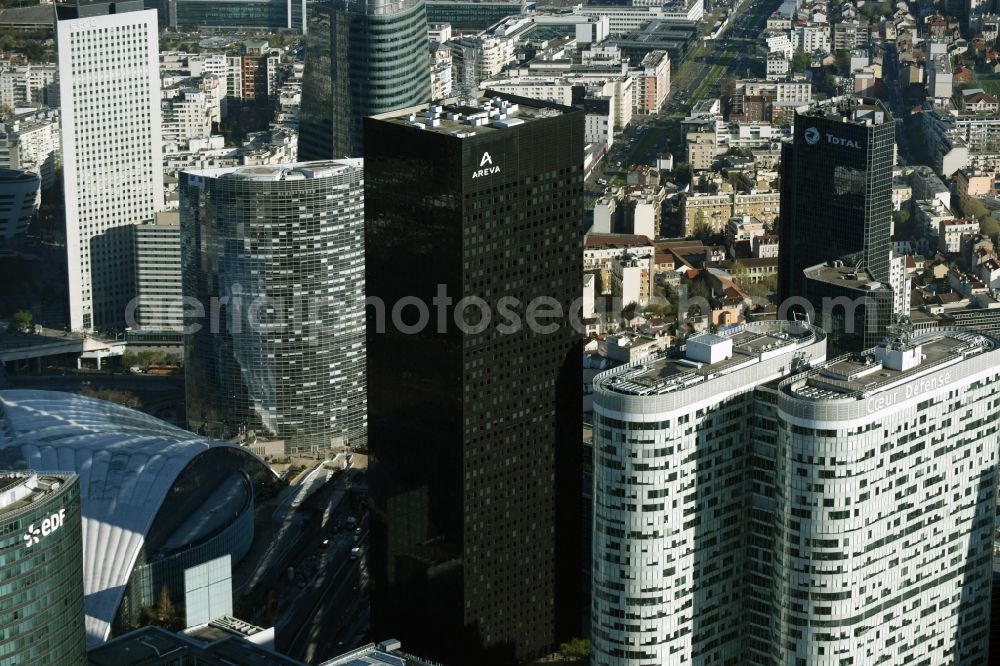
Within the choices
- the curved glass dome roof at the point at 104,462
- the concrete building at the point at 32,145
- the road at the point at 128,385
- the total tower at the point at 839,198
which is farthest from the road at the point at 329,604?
the concrete building at the point at 32,145

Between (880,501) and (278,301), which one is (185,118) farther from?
(880,501)

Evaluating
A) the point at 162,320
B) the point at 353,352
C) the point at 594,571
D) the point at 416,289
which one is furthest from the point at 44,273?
the point at 594,571

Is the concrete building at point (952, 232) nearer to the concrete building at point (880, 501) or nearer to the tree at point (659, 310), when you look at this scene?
the tree at point (659, 310)

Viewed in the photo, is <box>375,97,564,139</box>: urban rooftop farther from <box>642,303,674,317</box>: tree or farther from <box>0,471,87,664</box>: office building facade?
<box>642,303,674,317</box>: tree

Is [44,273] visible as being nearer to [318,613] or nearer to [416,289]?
[318,613]

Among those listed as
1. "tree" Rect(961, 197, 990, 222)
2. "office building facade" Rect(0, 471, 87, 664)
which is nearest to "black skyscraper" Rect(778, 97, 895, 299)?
"tree" Rect(961, 197, 990, 222)

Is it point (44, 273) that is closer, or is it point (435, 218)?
point (435, 218)

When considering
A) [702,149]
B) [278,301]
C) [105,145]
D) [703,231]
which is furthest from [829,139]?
[702,149]
